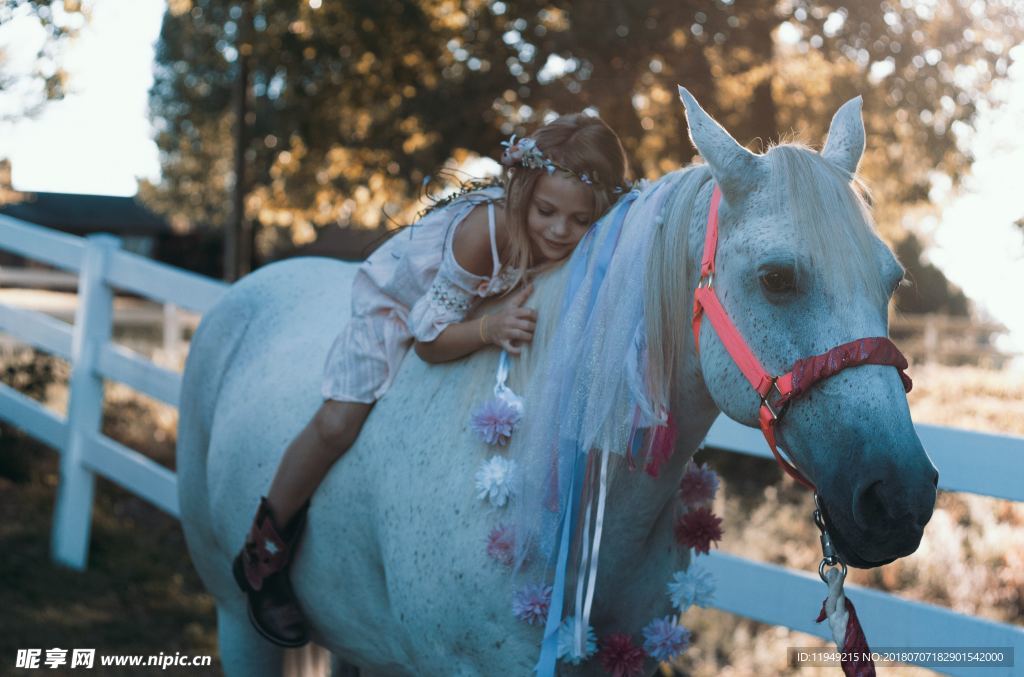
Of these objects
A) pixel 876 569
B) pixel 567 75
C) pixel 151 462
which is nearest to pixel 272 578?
pixel 151 462

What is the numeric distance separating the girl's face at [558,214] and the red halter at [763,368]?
48cm

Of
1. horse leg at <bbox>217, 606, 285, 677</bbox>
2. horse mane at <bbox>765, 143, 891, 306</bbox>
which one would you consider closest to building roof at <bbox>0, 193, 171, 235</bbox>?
horse leg at <bbox>217, 606, 285, 677</bbox>

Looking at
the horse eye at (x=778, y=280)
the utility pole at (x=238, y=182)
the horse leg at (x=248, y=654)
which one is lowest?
the horse leg at (x=248, y=654)

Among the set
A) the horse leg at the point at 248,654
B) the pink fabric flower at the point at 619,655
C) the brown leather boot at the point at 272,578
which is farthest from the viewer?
the horse leg at the point at 248,654

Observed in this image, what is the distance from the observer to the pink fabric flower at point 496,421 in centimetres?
221

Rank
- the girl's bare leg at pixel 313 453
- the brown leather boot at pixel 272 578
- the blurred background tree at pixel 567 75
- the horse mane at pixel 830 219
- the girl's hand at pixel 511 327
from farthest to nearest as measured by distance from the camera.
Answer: the blurred background tree at pixel 567 75 → the brown leather boot at pixel 272 578 → the girl's bare leg at pixel 313 453 → the girl's hand at pixel 511 327 → the horse mane at pixel 830 219

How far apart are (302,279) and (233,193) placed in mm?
8416

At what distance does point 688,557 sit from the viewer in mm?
2365

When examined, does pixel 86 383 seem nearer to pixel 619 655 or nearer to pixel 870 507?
pixel 619 655

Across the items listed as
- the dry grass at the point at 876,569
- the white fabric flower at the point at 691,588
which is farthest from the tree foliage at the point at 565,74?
the white fabric flower at the point at 691,588

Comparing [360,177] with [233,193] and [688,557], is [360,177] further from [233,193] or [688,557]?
[688,557]

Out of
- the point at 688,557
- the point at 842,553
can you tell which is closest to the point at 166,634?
the point at 688,557

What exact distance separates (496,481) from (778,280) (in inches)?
31.2

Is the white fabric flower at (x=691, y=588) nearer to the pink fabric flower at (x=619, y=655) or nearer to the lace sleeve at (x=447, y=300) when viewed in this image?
the pink fabric flower at (x=619, y=655)
